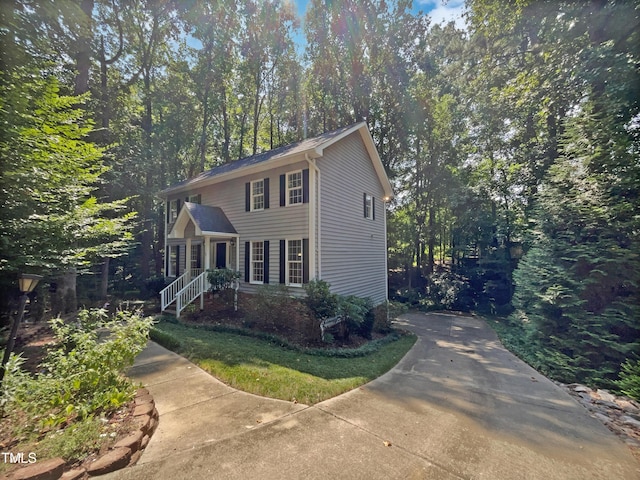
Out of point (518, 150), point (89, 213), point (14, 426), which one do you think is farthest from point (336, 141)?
point (518, 150)

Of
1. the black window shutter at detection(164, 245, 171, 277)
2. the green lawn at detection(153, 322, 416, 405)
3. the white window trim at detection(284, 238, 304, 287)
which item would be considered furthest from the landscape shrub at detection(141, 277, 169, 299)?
the white window trim at detection(284, 238, 304, 287)

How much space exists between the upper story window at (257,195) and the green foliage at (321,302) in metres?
4.42

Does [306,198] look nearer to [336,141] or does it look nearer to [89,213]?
[336,141]

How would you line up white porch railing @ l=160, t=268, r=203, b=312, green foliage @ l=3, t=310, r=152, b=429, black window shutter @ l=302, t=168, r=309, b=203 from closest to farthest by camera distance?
green foliage @ l=3, t=310, r=152, b=429, black window shutter @ l=302, t=168, r=309, b=203, white porch railing @ l=160, t=268, r=203, b=312

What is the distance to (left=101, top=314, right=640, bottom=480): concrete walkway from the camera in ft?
9.23

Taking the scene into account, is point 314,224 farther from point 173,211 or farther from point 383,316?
point 173,211

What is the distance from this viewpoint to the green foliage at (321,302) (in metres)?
8.24

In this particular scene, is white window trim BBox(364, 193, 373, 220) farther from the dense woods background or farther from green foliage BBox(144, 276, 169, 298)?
green foliage BBox(144, 276, 169, 298)

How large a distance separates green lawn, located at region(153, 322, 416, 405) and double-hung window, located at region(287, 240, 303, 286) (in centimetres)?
239

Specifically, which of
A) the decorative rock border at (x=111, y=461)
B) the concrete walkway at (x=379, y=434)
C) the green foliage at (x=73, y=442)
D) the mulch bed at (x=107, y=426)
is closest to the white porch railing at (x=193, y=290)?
the mulch bed at (x=107, y=426)

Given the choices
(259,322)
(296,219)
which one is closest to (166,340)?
(259,322)

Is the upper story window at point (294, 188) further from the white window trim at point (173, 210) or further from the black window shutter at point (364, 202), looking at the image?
the white window trim at point (173, 210)

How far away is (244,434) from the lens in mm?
3281

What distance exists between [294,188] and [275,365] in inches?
245
